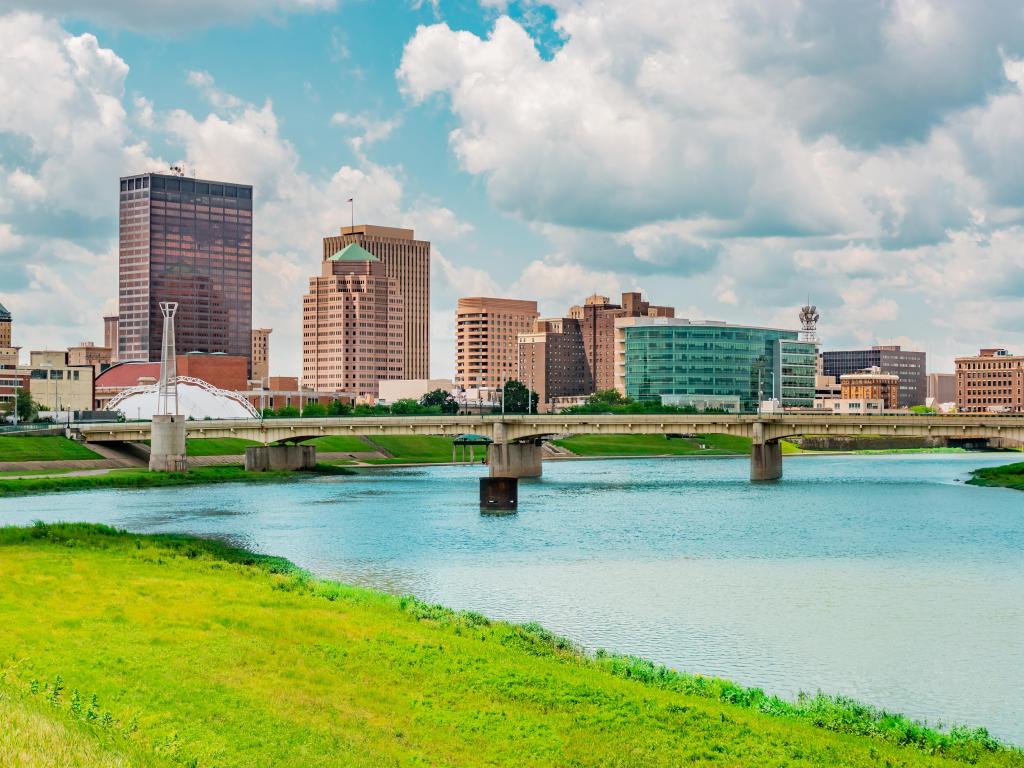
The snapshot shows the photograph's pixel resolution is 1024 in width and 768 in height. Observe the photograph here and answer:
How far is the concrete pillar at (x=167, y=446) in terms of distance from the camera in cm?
14775

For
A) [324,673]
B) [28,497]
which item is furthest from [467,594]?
[28,497]

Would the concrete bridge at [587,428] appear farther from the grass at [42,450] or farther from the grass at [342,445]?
the grass at [342,445]

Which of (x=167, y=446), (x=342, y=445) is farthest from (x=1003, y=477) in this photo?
(x=342, y=445)

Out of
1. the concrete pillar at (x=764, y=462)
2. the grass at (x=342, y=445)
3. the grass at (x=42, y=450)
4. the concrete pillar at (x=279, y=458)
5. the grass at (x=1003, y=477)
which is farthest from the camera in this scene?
the grass at (x=342, y=445)

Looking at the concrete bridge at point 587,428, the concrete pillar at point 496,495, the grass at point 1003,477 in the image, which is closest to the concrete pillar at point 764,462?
the concrete bridge at point 587,428

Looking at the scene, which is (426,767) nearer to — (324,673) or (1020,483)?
(324,673)

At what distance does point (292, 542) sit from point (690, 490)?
5873 cm

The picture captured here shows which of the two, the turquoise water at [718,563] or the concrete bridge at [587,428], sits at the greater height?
the concrete bridge at [587,428]

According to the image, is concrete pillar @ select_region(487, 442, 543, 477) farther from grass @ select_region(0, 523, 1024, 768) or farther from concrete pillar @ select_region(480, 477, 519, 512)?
grass @ select_region(0, 523, 1024, 768)

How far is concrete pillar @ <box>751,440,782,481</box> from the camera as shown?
469 feet

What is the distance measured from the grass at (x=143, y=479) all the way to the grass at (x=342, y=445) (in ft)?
66.3

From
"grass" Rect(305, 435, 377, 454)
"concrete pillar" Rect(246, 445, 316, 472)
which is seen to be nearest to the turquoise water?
"concrete pillar" Rect(246, 445, 316, 472)

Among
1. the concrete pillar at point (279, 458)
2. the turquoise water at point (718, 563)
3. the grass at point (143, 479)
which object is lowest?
the turquoise water at point (718, 563)

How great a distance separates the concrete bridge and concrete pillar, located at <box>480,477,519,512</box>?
130ft
